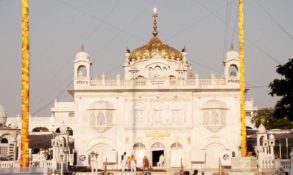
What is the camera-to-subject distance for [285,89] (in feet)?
73.3

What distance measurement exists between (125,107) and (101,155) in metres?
3.76

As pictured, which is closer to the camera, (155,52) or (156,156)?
(156,156)

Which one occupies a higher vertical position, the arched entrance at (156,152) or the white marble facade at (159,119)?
the white marble facade at (159,119)

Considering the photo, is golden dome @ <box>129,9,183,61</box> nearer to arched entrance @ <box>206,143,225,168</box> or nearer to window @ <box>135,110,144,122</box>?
window @ <box>135,110,144,122</box>

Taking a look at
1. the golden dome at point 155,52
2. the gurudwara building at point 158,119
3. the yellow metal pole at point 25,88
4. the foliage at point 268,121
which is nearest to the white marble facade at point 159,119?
the gurudwara building at point 158,119

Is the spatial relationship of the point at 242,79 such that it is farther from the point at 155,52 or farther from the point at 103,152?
the point at 155,52

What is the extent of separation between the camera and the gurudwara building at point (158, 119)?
40875 millimetres

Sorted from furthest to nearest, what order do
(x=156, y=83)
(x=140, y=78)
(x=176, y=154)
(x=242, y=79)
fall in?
(x=140, y=78) < (x=156, y=83) < (x=176, y=154) < (x=242, y=79)

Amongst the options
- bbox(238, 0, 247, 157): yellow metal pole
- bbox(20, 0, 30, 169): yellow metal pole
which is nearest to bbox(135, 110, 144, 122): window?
bbox(238, 0, 247, 157): yellow metal pole

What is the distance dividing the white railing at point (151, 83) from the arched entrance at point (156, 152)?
4.17 metres

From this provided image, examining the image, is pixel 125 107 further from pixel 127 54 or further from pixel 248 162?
pixel 248 162

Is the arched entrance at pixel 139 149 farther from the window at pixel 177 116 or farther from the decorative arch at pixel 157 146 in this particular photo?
the window at pixel 177 116

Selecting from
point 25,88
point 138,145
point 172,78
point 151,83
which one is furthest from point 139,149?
point 25,88

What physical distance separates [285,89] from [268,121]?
3690 cm
